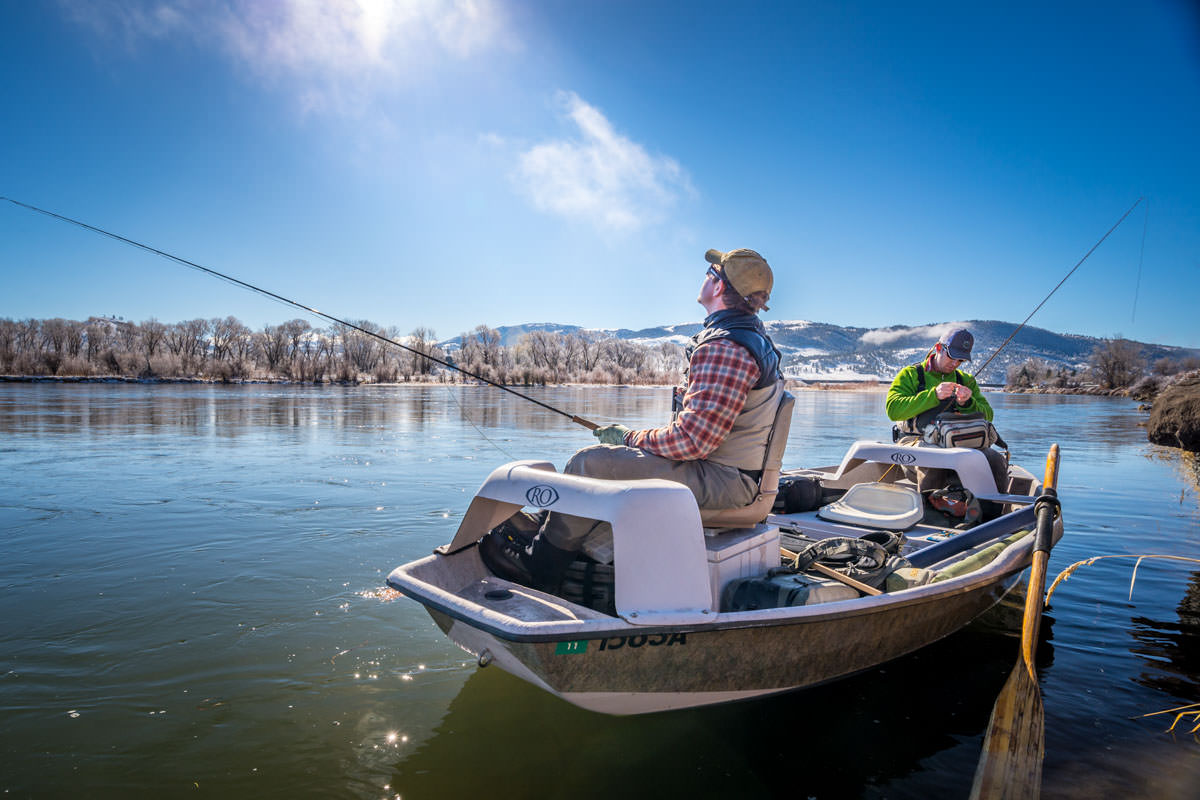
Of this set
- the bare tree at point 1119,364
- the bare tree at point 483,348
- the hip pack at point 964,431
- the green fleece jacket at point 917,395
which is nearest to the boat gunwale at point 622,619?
the hip pack at point 964,431

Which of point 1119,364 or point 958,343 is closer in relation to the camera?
point 958,343

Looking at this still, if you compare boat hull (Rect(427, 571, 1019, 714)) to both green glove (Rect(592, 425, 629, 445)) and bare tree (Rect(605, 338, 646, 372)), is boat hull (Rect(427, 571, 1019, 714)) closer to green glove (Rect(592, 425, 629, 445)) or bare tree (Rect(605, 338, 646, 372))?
green glove (Rect(592, 425, 629, 445))

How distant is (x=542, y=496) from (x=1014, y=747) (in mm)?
2562

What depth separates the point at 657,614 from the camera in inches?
117

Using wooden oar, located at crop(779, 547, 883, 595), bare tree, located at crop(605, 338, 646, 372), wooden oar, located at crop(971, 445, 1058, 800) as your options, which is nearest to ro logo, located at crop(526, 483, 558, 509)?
wooden oar, located at crop(779, 547, 883, 595)

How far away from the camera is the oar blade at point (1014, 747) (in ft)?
9.68

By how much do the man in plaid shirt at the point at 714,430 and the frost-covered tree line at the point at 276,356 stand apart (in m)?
38.1

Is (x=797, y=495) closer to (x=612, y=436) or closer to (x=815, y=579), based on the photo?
(x=815, y=579)

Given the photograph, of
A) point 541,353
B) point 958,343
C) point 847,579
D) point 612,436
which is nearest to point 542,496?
point 612,436

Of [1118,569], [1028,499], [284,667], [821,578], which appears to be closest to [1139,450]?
[1118,569]

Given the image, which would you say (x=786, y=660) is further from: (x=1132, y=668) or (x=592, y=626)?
(x=1132, y=668)

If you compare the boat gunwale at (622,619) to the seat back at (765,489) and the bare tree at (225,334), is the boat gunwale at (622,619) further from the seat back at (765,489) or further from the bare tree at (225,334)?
the bare tree at (225,334)

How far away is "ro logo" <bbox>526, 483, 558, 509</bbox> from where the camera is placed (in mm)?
3285

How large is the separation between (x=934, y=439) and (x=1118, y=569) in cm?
222
